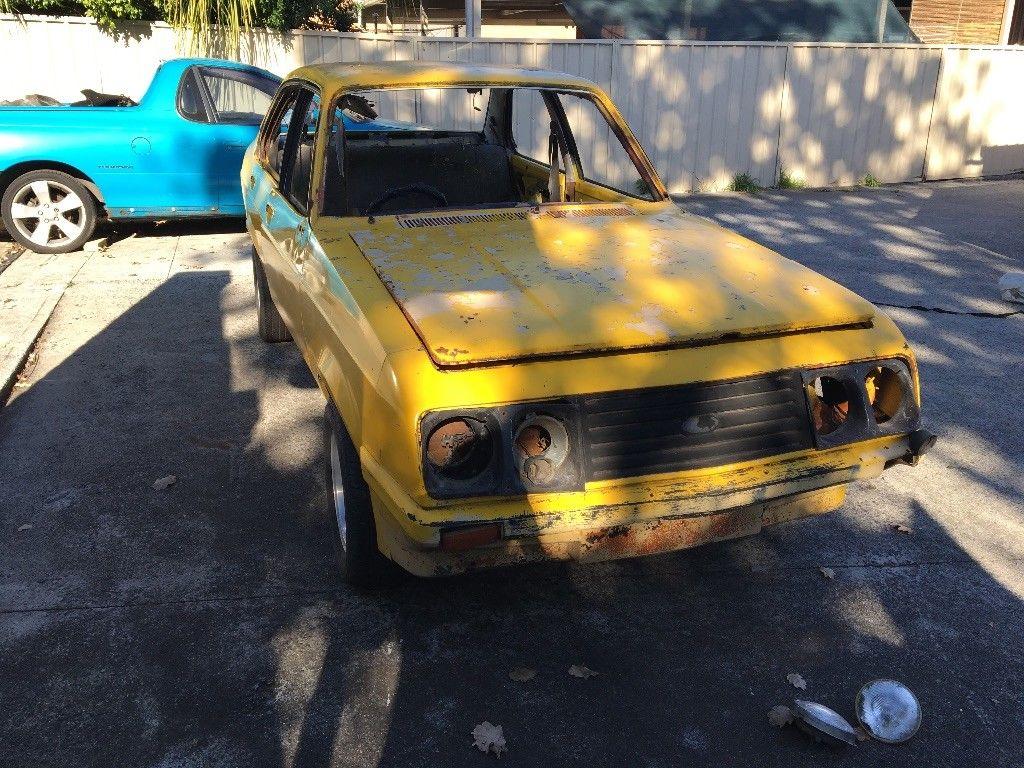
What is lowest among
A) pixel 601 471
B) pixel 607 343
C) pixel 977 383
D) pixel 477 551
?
pixel 977 383

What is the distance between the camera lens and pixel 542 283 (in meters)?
3.13

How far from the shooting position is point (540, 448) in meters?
2.68

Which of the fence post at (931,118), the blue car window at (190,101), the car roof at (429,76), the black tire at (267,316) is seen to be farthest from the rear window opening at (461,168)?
the fence post at (931,118)

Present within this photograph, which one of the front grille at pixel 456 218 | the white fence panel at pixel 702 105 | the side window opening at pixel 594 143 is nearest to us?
the front grille at pixel 456 218

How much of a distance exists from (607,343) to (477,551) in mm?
737

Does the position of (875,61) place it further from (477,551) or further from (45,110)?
(477,551)

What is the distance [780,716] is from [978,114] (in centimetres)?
1303

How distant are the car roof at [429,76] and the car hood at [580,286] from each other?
64 centimetres

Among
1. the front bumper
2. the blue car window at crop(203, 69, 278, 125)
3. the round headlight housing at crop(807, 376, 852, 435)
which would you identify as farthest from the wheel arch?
the round headlight housing at crop(807, 376, 852, 435)

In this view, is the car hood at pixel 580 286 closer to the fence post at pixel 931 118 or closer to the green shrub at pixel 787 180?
the green shrub at pixel 787 180

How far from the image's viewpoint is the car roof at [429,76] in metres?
4.03

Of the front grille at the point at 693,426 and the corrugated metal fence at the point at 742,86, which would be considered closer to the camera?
the front grille at the point at 693,426

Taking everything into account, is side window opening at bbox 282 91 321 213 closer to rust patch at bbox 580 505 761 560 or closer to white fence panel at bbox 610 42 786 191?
rust patch at bbox 580 505 761 560

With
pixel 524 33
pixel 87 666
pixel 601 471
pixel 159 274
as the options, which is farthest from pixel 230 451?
pixel 524 33
